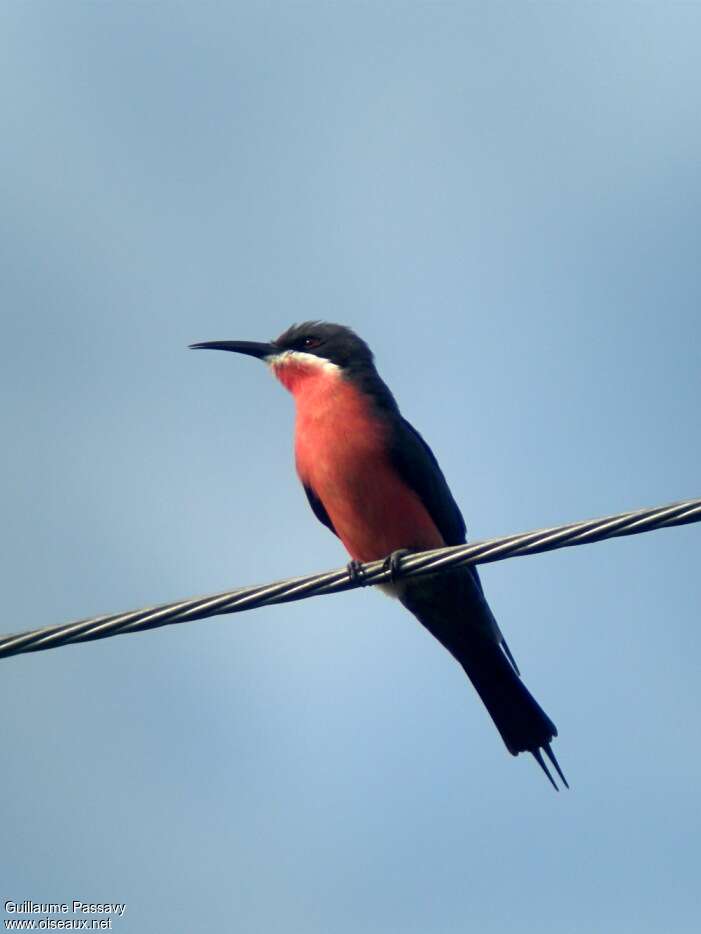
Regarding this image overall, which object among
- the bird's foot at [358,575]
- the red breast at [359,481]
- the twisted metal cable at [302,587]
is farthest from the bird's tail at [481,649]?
the twisted metal cable at [302,587]

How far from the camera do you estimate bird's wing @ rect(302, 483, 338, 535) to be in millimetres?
7852

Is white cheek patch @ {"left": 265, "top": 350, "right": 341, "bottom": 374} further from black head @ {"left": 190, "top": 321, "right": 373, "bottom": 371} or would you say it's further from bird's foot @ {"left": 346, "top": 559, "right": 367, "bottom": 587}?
bird's foot @ {"left": 346, "top": 559, "right": 367, "bottom": 587}

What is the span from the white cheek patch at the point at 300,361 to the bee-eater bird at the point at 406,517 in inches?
16.7

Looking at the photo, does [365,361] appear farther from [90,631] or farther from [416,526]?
[90,631]

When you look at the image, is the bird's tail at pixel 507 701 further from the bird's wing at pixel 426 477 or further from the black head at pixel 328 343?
the black head at pixel 328 343

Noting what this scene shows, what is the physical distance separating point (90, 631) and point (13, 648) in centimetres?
31

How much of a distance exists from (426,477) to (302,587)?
8.46 feet

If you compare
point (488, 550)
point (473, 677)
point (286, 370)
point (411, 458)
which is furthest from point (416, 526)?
point (488, 550)

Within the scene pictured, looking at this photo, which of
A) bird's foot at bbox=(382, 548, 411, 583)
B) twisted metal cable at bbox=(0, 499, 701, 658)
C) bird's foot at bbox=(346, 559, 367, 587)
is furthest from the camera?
bird's foot at bbox=(382, 548, 411, 583)

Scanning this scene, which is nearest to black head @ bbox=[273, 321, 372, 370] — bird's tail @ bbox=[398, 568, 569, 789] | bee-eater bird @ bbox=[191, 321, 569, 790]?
bee-eater bird @ bbox=[191, 321, 569, 790]

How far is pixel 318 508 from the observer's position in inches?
313

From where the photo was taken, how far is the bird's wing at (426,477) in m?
7.49

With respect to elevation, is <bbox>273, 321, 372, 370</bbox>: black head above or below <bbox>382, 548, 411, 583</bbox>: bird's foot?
above

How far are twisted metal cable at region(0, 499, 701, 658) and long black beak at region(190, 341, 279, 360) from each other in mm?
3912
